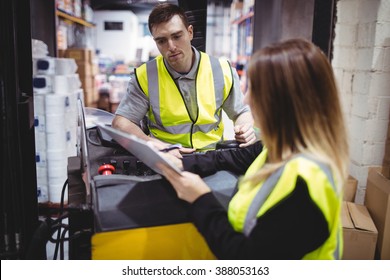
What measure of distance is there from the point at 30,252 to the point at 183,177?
712 mm

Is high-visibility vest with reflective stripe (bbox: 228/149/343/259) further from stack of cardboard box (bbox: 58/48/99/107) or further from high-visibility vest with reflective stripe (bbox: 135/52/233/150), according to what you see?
stack of cardboard box (bbox: 58/48/99/107)

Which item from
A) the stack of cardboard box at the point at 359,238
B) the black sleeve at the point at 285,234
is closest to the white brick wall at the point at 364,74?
the stack of cardboard box at the point at 359,238

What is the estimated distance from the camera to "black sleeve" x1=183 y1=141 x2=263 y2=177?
1450 millimetres

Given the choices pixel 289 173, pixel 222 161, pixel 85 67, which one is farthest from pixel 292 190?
pixel 85 67

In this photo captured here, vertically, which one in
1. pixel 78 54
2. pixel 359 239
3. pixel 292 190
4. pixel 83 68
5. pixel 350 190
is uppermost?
pixel 78 54

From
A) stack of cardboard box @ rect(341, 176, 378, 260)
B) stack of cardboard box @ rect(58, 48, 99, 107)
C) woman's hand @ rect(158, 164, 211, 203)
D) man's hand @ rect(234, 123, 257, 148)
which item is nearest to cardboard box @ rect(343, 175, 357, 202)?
stack of cardboard box @ rect(341, 176, 378, 260)

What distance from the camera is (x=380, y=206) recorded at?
87.2 inches

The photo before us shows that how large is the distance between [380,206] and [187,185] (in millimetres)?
1564

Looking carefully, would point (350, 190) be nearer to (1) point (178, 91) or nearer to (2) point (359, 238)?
(2) point (359, 238)

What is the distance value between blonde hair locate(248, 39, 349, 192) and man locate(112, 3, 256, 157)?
1.00 meters

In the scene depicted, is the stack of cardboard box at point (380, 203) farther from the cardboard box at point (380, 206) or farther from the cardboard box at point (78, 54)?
the cardboard box at point (78, 54)

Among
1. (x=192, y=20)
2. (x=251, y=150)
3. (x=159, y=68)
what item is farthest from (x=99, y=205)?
(x=192, y=20)

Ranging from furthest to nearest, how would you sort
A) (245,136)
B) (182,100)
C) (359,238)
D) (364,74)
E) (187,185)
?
(364,74), (359,238), (182,100), (245,136), (187,185)
